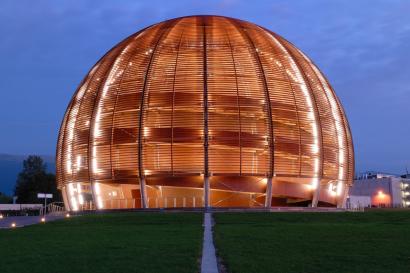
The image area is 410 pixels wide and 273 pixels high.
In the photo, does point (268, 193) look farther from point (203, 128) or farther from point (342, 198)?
point (342, 198)

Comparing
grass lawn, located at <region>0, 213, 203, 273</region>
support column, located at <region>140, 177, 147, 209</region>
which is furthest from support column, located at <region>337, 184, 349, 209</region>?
grass lawn, located at <region>0, 213, 203, 273</region>

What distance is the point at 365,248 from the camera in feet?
48.8

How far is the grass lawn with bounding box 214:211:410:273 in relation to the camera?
11727mm

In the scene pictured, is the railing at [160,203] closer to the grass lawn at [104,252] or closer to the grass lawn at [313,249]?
the grass lawn at [313,249]

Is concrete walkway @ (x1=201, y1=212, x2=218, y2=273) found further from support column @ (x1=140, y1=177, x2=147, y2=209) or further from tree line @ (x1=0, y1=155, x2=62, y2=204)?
tree line @ (x1=0, y1=155, x2=62, y2=204)

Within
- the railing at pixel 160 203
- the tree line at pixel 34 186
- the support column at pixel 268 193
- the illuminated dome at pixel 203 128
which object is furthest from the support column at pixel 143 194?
the tree line at pixel 34 186

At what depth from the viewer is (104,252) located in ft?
45.5

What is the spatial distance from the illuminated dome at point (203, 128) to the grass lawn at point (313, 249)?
563 inches

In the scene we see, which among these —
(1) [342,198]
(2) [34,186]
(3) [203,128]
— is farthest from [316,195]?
(2) [34,186]

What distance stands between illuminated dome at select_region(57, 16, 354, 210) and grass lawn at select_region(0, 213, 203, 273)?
14.7 metres

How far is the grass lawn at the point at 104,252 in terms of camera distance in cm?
1152

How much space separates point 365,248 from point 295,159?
2188 centimetres

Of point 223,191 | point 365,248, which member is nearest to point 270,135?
point 223,191

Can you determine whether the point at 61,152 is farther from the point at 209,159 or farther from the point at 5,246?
the point at 5,246
